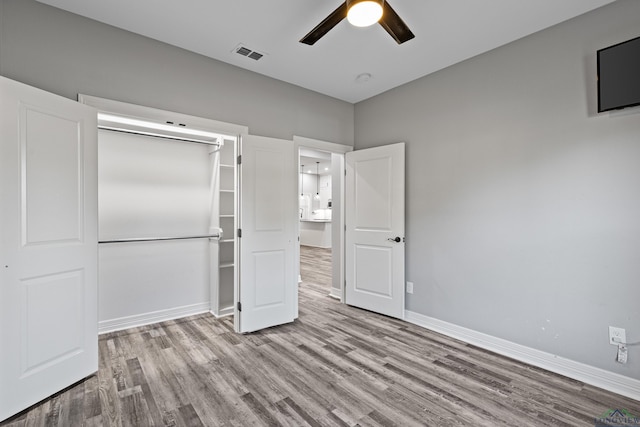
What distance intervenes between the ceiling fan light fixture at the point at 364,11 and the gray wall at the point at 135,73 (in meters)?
1.84

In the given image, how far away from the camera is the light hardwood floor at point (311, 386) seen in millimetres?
1950

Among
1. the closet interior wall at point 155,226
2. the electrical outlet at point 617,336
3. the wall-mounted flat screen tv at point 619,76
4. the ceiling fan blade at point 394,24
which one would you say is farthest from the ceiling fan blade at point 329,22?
the electrical outlet at point 617,336

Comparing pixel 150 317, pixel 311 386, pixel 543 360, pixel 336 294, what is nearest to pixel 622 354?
pixel 543 360

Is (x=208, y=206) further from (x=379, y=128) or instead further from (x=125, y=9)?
(x=379, y=128)

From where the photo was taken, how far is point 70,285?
2.25m

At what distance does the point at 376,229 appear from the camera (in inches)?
155

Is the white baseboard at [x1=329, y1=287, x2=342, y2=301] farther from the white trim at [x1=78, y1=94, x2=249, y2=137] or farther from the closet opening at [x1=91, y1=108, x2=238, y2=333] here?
the white trim at [x1=78, y1=94, x2=249, y2=137]

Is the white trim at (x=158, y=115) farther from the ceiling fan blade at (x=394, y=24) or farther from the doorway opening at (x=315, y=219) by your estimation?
the doorway opening at (x=315, y=219)

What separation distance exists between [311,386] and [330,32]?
2.99 meters

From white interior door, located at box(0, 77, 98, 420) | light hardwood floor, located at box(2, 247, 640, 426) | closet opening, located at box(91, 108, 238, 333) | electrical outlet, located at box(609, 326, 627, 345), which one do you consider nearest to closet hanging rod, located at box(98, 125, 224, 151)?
closet opening, located at box(91, 108, 238, 333)

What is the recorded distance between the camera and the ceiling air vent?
293 cm

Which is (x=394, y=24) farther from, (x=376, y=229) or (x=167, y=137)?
(x=167, y=137)

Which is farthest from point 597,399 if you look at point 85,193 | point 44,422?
point 85,193

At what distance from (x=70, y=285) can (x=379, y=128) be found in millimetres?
3699
